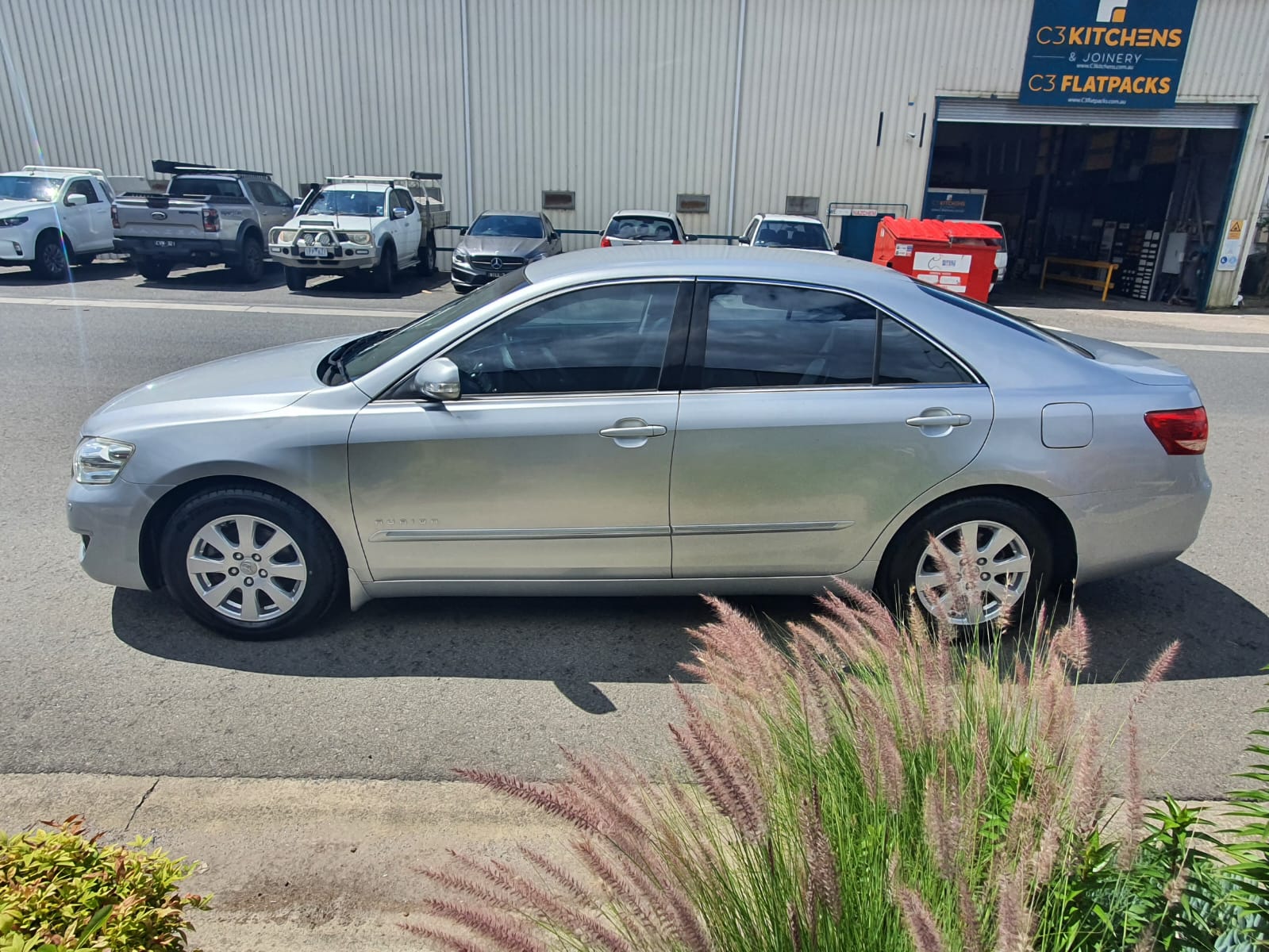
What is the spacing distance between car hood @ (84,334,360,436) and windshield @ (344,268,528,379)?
0.74ft

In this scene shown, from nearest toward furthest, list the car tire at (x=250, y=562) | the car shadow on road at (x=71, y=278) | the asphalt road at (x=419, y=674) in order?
1. the asphalt road at (x=419, y=674)
2. the car tire at (x=250, y=562)
3. the car shadow on road at (x=71, y=278)

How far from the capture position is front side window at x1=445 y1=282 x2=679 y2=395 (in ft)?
12.5

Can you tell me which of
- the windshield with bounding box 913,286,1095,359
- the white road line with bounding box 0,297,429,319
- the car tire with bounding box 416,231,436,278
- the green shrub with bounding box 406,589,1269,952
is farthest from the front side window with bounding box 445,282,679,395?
the car tire with bounding box 416,231,436,278

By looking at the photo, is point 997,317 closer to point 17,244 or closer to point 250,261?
point 250,261

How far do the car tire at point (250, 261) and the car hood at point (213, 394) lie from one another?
14.2m

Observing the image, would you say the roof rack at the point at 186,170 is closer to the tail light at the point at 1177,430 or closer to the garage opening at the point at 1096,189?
the garage opening at the point at 1096,189

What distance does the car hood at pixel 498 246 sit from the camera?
16.4 m

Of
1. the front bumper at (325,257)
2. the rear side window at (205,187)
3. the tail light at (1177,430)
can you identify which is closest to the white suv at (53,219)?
the rear side window at (205,187)

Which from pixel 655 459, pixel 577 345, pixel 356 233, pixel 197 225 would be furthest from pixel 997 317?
pixel 197 225

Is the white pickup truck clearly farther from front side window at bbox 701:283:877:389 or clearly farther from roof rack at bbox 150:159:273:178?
front side window at bbox 701:283:877:389

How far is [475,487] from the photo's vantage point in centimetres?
373

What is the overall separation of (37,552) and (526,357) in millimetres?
3168

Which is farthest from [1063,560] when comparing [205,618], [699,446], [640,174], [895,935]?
[640,174]

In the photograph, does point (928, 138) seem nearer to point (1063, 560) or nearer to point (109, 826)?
point (1063, 560)
